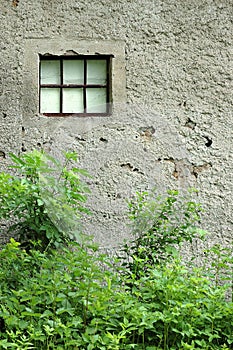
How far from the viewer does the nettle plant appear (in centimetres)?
424

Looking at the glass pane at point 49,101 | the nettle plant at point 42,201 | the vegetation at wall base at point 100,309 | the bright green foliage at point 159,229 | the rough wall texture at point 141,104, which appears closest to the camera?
the vegetation at wall base at point 100,309

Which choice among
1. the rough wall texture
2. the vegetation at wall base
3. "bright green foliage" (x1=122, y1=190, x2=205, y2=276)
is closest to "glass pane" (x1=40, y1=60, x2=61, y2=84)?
the rough wall texture

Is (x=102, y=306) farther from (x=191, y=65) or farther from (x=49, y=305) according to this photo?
(x=191, y=65)

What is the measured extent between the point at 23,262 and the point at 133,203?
965 mm

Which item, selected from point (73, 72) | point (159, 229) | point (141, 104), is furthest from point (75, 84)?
point (159, 229)

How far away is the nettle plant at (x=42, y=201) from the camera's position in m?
4.24

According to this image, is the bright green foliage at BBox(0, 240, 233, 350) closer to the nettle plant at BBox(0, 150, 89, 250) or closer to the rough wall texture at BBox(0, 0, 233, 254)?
the nettle plant at BBox(0, 150, 89, 250)

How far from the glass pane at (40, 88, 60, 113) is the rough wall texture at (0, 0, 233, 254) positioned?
0.11 metres

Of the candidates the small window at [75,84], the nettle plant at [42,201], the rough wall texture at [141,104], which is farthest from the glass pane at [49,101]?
the nettle plant at [42,201]

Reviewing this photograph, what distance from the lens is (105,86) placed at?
16.3 ft

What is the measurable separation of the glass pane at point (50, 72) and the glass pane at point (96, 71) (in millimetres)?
230

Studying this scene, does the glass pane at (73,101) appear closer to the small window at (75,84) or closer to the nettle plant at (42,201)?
the small window at (75,84)

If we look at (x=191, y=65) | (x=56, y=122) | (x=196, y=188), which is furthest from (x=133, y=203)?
(x=191, y=65)

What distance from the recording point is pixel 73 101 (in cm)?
497
